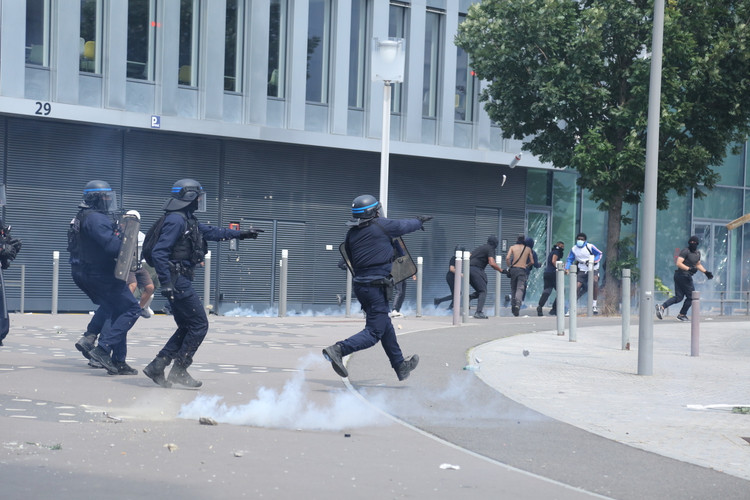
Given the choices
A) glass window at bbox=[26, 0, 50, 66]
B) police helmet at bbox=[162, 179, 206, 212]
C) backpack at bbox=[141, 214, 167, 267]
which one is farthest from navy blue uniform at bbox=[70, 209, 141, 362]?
glass window at bbox=[26, 0, 50, 66]

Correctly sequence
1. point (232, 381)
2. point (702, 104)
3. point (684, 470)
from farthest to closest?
1. point (702, 104)
2. point (232, 381)
3. point (684, 470)

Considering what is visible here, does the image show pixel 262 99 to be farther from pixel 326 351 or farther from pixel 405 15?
pixel 326 351

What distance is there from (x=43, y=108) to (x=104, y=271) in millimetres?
11625

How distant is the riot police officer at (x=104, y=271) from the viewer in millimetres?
10758

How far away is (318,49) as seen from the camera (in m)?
25.7

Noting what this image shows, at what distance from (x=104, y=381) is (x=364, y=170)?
17.1 meters

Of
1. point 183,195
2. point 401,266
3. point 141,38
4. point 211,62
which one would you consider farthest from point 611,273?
point 183,195

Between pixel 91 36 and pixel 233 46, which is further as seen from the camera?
pixel 233 46

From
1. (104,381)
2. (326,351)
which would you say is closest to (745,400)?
(326,351)

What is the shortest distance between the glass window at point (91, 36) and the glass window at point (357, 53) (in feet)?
19.8

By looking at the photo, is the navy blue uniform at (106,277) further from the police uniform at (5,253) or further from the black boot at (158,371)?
the police uniform at (5,253)

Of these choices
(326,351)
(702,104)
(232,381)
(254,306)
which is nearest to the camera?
(326,351)

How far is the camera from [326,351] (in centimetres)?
985

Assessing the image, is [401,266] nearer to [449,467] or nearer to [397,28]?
[449,467]
